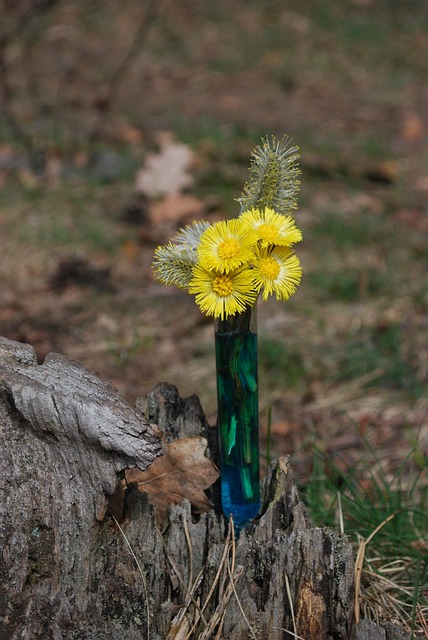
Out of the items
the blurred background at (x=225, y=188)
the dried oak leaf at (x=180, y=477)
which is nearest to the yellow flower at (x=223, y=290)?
the dried oak leaf at (x=180, y=477)

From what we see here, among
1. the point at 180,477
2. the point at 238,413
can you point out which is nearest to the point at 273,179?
the point at 238,413

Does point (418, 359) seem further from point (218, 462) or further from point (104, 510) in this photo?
point (104, 510)

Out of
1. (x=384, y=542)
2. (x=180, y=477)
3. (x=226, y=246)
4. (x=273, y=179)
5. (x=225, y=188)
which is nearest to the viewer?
(x=226, y=246)

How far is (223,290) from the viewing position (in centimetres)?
172

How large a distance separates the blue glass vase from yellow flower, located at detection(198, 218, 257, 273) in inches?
5.8

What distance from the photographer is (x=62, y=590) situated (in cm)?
175

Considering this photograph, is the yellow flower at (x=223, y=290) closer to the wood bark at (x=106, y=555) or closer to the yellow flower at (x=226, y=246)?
the yellow flower at (x=226, y=246)

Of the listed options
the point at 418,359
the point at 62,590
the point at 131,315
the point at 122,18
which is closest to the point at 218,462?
the point at 62,590

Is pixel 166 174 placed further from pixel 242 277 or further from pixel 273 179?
pixel 242 277

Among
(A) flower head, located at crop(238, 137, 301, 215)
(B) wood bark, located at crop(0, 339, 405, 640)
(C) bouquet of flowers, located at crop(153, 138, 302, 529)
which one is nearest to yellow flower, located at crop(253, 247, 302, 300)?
(C) bouquet of flowers, located at crop(153, 138, 302, 529)

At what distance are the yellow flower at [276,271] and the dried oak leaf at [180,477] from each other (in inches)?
19.0

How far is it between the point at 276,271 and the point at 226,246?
Result: 0.46ft

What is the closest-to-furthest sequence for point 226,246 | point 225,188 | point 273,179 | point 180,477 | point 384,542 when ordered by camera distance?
point 226,246 → point 273,179 → point 180,477 → point 384,542 → point 225,188

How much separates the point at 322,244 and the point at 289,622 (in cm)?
320
